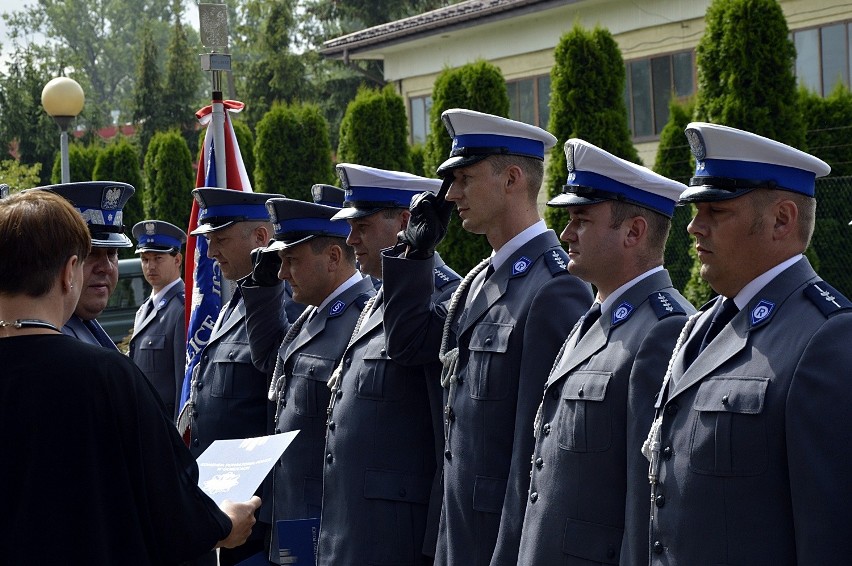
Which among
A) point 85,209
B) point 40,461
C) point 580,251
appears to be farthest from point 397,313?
point 40,461

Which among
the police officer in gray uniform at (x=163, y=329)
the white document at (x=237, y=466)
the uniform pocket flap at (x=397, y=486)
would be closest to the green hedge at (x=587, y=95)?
the police officer in gray uniform at (x=163, y=329)

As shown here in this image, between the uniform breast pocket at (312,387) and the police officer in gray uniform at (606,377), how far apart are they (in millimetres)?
1785

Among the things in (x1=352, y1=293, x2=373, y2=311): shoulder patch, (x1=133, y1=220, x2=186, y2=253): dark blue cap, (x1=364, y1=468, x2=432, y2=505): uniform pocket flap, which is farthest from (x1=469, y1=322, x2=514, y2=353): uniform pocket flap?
(x1=133, y1=220, x2=186, y2=253): dark blue cap

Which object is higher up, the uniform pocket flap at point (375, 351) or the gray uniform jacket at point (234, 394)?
the uniform pocket flap at point (375, 351)

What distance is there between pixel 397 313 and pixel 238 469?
4.35 ft

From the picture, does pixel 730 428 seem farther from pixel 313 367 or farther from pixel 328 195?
pixel 328 195

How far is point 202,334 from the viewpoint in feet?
26.8

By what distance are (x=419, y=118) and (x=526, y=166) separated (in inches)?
790

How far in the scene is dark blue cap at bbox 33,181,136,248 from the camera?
5.17 metres

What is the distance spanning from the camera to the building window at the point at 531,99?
2141 cm

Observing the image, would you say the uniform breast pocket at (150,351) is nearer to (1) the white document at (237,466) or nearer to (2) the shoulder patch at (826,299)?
(1) the white document at (237,466)

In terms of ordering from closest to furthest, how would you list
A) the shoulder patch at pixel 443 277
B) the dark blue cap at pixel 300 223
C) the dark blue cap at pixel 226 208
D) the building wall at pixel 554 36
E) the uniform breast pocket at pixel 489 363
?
the uniform breast pocket at pixel 489 363 < the shoulder patch at pixel 443 277 < the dark blue cap at pixel 300 223 < the dark blue cap at pixel 226 208 < the building wall at pixel 554 36

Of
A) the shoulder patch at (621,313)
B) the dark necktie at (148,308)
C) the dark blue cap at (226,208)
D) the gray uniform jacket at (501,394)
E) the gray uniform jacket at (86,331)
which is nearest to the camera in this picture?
the shoulder patch at (621,313)

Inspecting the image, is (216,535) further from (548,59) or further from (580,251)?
(548,59)
